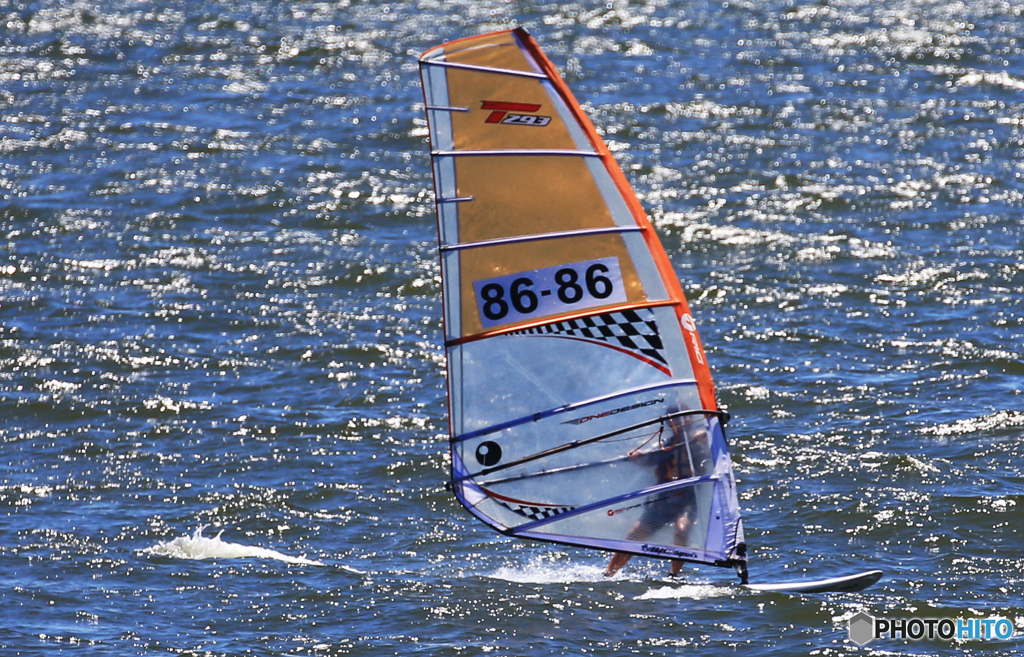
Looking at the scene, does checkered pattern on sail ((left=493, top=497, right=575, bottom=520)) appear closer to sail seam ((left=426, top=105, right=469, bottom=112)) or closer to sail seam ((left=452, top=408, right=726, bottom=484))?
sail seam ((left=452, top=408, right=726, bottom=484))

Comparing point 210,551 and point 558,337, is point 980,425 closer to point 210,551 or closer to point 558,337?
point 558,337

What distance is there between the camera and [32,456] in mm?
14672

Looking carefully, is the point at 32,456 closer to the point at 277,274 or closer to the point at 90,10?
the point at 277,274

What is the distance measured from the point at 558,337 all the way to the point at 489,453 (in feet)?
3.85

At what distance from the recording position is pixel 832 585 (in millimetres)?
11422

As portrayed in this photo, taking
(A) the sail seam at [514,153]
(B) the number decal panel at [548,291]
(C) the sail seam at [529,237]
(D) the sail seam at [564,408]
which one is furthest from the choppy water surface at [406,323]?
(A) the sail seam at [514,153]

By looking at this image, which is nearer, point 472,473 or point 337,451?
point 472,473

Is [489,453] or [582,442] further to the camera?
[489,453]

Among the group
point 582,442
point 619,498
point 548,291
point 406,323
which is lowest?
point 406,323

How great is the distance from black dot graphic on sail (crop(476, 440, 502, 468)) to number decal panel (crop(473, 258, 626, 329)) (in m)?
1.04

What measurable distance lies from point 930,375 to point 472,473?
7.48 meters

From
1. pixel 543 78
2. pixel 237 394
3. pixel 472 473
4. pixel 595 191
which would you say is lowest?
pixel 237 394

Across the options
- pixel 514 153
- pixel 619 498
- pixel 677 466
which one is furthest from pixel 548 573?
pixel 514 153

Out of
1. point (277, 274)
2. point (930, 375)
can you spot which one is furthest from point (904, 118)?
point (277, 274)
